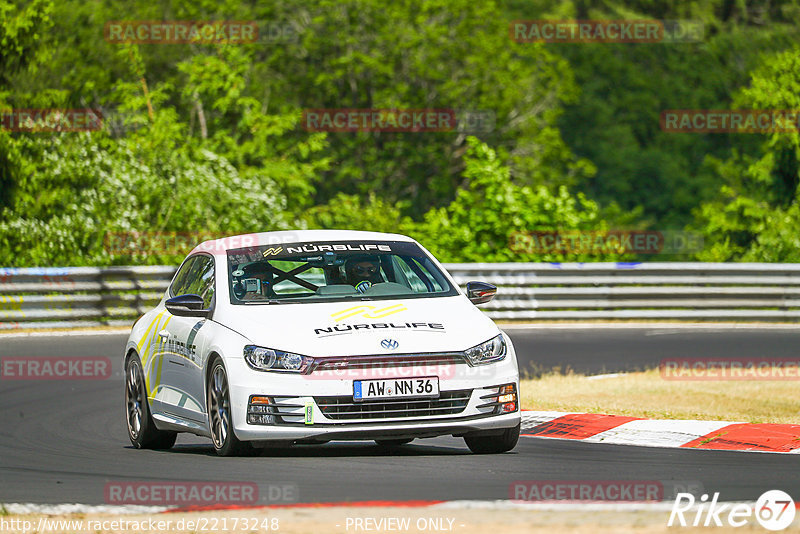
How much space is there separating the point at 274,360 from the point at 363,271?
1.58m

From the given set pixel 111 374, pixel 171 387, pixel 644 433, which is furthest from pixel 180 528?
pixel 111 374

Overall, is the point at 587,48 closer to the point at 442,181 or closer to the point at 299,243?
the point at 442,181

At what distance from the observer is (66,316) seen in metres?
22.4

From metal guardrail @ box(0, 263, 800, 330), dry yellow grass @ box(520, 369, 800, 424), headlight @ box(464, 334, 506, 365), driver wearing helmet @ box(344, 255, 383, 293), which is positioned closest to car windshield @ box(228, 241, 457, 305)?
driver wearing helmet @ box(344, 255, 383, 293)

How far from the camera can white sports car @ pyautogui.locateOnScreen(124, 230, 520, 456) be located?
9227mm

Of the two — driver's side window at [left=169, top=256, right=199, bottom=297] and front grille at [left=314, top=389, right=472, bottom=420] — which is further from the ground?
driver's side window at [left=169, top=256, right=199, bottom=297]

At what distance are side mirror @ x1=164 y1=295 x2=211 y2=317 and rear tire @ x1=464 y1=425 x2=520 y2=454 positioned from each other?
197 cm

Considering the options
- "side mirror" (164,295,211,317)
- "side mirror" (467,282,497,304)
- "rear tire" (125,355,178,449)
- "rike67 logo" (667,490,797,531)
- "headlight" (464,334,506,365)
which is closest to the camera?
"rike67 logo" (667,490,797,531)

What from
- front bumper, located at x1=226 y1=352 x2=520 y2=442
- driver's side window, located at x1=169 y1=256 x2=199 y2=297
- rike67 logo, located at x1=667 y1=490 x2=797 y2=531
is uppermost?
rike67 logo, located at x1=667 y1=490 x2=797 y2=531

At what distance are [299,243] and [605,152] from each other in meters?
43.8

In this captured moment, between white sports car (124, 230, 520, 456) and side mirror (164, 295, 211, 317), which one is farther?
side mirror (164, 295, 211, 317)

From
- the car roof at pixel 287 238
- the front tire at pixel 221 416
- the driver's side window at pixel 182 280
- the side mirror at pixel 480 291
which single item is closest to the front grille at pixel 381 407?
the front tire at pixel 221 416

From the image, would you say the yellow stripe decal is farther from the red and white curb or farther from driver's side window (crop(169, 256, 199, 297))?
the red and white curb

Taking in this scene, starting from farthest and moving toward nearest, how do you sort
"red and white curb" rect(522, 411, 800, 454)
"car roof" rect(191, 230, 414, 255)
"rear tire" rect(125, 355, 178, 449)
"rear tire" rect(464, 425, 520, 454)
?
"rear tire" rect(125, 355, 178, 449) → "car roof" rect(191, 230, 414, 255) → "red and white curb" rect(522, 411, 800, 454) → "rear tire" rect(464, 425, 520, 454)
